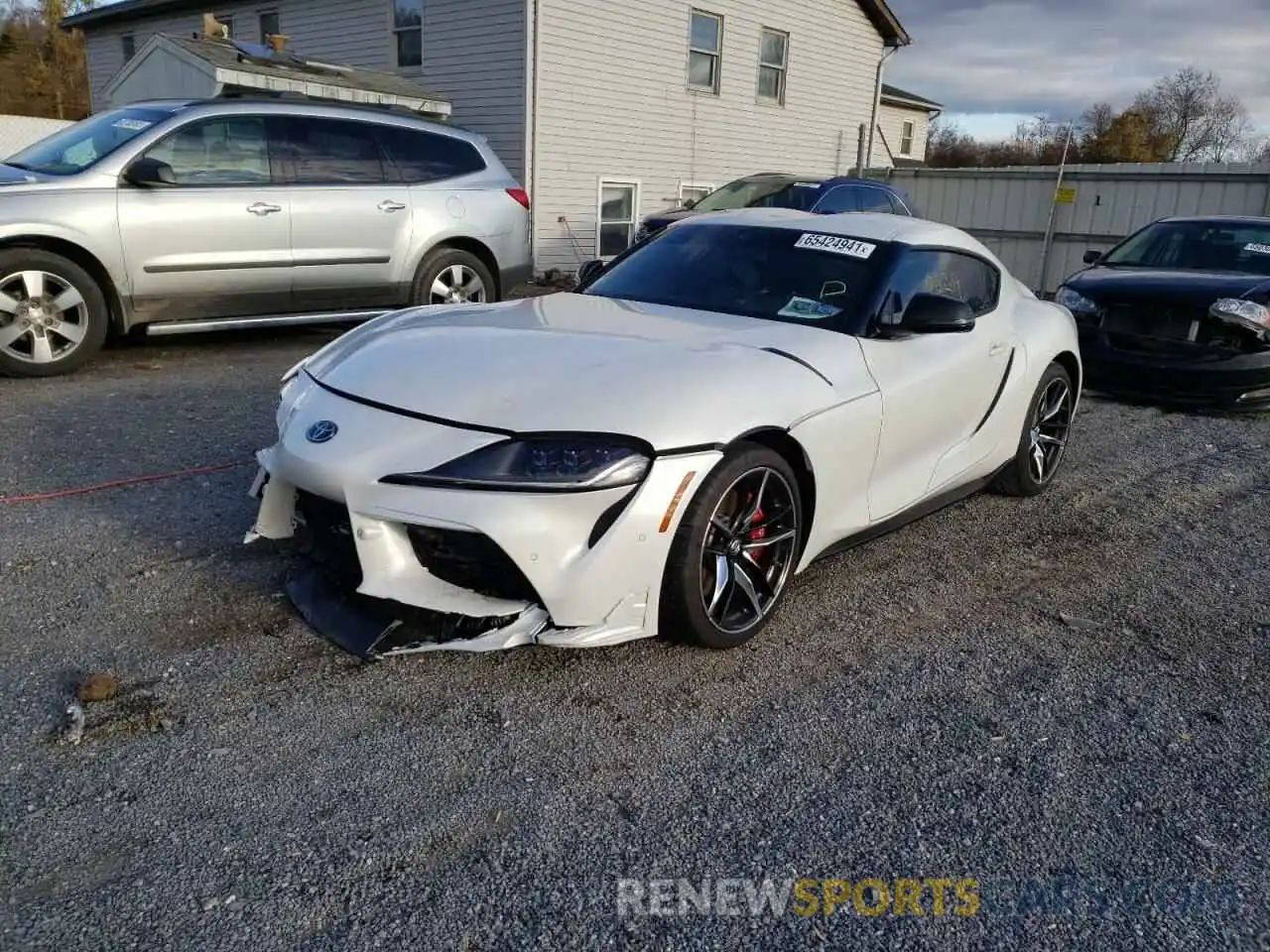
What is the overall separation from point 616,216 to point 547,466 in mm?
13851

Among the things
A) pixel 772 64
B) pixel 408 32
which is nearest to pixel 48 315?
pixel 408 32

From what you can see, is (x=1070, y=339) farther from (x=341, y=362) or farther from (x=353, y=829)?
(x=353, y=829)

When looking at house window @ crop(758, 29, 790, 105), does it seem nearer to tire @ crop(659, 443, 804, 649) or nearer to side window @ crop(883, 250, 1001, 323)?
side window @ crop(883, 250, 1001, 323)

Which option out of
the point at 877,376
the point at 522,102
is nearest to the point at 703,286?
the point at 877,376

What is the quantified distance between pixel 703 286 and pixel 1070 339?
7.56 feet

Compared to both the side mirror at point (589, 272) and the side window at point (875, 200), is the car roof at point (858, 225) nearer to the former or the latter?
the side mirror at point (589, 272)

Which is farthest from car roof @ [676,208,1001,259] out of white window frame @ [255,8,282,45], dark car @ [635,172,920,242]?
white window frame @ [255,8,282,45]

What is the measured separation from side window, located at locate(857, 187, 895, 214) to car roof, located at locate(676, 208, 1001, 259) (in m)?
9.00

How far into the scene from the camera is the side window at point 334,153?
7.67m

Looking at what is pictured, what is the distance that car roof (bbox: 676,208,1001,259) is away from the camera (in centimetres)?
429

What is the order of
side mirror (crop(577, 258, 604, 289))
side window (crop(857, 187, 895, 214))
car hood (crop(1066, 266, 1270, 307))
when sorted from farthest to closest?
side window (crop(857, 187, 895, 214))
car hood (crop(1066, 266, 1270, 307))
side mirror (crop(577, 258, 604, 289))

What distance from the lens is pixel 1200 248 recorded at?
341 inches

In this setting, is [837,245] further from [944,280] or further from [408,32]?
[408,32]

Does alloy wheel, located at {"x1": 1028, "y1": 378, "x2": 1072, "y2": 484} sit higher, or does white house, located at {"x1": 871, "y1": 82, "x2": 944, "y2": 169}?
white house, located at {"x1": 871, "y1": 82, "x2": 944, "y2": 169}
